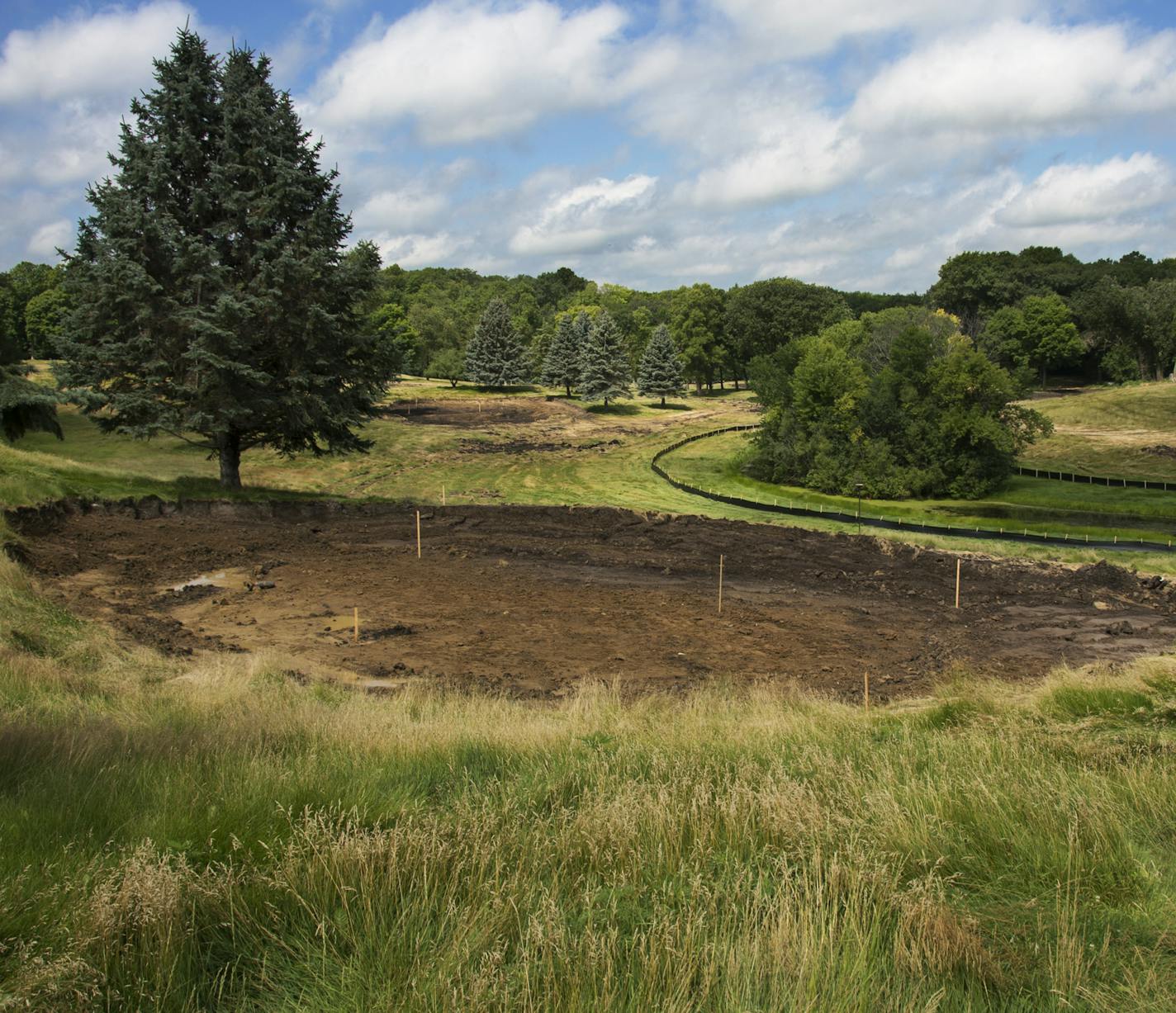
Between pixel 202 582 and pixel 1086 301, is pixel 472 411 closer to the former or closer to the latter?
pixel 202 582

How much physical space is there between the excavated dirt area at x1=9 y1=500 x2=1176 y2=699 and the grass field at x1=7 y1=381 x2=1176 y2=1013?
→ 26.5 ft

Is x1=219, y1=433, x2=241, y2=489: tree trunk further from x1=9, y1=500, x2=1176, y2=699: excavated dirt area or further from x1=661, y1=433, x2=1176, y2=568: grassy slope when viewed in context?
x1=661, y1=433, x2=1176, y2=568: grassy slope

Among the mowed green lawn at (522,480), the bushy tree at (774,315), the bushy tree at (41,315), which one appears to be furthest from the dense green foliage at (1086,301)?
the bushy tree at (41,315)

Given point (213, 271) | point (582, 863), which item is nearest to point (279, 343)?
point (213, 271)

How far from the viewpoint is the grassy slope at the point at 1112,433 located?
186 feet

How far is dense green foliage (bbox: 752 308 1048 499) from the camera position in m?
47.9

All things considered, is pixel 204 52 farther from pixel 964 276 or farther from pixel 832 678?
pixel 964 276

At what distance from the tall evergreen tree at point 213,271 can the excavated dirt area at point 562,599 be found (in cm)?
410

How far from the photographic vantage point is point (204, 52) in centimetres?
3034

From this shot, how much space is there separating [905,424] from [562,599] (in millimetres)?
32535

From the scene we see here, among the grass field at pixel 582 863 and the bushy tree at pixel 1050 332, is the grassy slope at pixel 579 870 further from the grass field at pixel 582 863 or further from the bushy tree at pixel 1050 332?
the bushy tree at pixel 1050 332

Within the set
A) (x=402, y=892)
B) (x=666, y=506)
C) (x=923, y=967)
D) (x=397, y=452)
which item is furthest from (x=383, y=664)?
(x=397, y=452)

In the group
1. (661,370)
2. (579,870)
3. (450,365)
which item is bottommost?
(579,870)

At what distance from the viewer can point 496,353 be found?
321 feet
